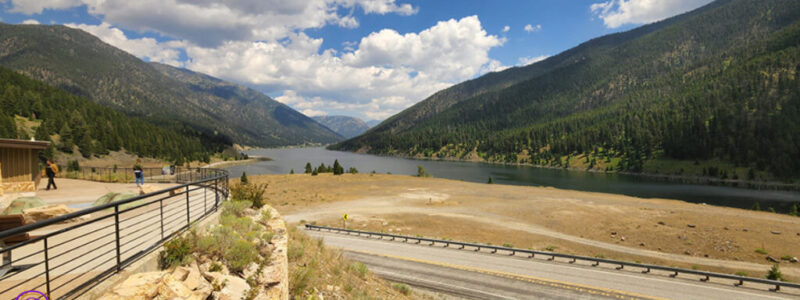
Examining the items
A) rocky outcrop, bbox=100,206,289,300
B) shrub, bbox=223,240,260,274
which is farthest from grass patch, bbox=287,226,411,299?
shrub, bbox=223,240,260,274

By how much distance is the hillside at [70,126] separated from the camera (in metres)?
75.7

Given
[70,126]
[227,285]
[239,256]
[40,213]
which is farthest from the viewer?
[70,126]

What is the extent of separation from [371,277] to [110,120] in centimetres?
12882

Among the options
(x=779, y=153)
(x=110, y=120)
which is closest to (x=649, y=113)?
(x=779, y=153)

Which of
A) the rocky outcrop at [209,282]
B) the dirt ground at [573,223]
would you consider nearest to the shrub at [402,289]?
the rocky outcrop at [209,282]

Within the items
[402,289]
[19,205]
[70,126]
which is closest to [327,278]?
[402,289]

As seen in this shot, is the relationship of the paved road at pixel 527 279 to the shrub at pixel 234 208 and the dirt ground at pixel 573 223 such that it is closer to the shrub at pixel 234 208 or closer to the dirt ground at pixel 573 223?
the dirt ground at pixel 573 223

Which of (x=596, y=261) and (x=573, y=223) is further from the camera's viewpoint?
(x=573, y=223)

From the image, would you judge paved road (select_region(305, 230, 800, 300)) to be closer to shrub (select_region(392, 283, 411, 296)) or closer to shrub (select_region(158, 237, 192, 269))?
shrub (select_region(392, 283, 411, 296))

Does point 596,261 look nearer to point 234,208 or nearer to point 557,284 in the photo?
point 557,284

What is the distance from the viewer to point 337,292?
1144 cm

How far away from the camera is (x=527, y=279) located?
18.0 m

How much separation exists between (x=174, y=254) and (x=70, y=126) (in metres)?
113

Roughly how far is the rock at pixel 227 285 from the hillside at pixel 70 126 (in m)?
82.3
